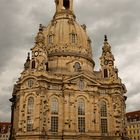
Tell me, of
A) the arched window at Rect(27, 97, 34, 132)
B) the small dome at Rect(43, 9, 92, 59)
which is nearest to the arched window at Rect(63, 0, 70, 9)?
the small dome at Rect(43, 9, 92, 59)

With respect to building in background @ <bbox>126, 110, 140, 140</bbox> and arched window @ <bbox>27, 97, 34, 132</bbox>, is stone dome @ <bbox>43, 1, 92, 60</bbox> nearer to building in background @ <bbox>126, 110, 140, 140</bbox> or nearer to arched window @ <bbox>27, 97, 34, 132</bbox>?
arched window @ <bbox>27, 97, 34, 132</bbox>

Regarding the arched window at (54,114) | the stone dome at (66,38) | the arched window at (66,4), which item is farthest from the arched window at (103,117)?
the arched window at (66,4)

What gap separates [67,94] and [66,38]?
1431cm

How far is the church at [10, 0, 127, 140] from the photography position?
53.6 metres

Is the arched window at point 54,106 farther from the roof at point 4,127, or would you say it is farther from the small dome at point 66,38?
the roof at point 4,127

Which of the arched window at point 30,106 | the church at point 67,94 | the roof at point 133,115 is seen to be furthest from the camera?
the roof at point 133,115

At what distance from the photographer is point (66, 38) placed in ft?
213

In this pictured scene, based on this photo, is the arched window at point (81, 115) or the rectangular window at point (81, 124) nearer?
the rectangular window at point (81, 124)

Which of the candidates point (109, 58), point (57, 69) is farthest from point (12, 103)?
point (109, 58)

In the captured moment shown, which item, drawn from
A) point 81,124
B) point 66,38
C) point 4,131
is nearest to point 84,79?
point 81,124

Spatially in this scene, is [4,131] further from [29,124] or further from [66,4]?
[29,124]

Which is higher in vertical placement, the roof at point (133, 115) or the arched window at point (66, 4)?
the arched window at point (66, 4)

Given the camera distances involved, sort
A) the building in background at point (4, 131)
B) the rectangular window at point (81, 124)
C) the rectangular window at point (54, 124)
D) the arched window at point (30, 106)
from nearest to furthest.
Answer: the rectangular window at point (54, 124)
the arched window at point (30, 106)
the rectangular window at point (81, 124)
the building in background at point (4, 131)

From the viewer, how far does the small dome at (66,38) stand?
210 ft
